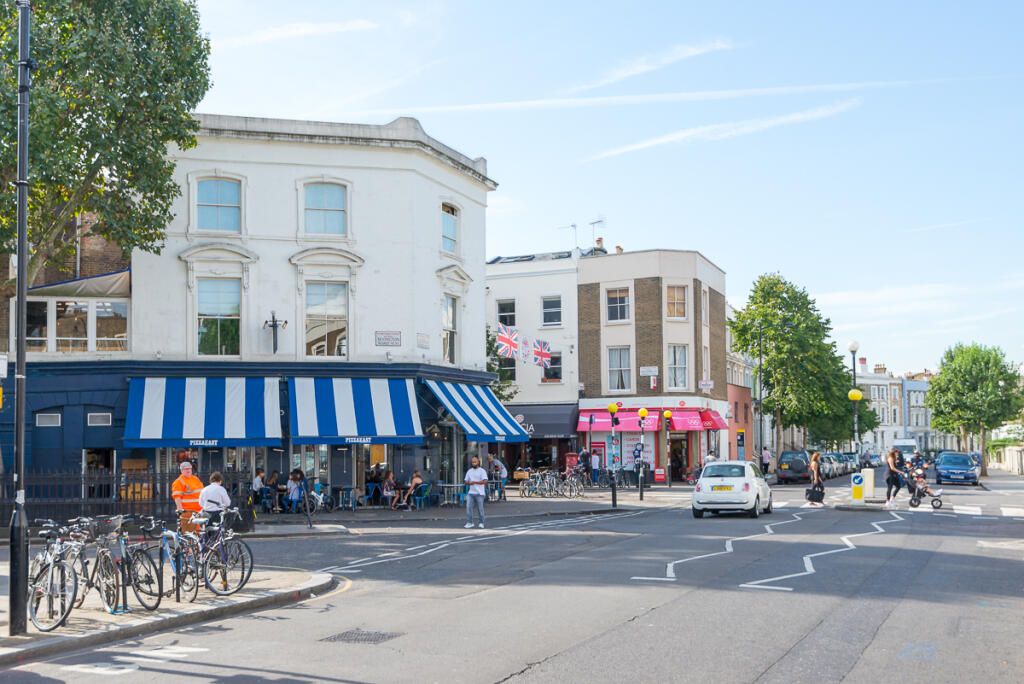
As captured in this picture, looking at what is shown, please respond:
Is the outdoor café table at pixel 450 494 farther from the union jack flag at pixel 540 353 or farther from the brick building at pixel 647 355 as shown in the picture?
the brick building at pixel 647 355

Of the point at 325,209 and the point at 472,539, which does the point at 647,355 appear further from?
the point at 472,539

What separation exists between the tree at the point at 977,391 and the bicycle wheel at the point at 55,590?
251ft

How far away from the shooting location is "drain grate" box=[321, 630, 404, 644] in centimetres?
988

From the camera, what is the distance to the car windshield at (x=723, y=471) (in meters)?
26.3

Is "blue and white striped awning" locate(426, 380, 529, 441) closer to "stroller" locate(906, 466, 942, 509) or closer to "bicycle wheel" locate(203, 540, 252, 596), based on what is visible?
"stroller" locate(906, 466, 942, 509)

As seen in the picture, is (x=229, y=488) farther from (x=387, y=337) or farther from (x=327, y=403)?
(x=387, y=337)

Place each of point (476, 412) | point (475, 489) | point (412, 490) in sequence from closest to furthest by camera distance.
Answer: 1. point (475, 489)
2. point (412, 490)
3. point (476, 412)

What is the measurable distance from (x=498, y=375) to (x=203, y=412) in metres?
23.1

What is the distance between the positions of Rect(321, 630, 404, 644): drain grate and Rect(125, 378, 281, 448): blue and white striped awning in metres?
17.1

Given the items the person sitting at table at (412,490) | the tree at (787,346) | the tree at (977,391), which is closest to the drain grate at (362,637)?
the person sitting at table at (412,490)

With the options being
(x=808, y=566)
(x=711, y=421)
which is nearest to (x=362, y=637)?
(x=808, y=566)

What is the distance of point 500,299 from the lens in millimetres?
52469

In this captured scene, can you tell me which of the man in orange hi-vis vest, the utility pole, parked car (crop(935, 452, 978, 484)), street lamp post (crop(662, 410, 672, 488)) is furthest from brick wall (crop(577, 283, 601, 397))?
the utility pole

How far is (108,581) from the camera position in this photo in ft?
37.9
